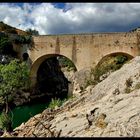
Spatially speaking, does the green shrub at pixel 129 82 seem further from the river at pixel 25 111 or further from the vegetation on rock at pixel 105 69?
the river at pixel 25 111

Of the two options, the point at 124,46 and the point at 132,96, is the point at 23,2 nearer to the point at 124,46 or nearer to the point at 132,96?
the point at 132,96

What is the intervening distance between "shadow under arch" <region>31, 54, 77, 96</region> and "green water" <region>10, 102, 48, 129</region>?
258 inches

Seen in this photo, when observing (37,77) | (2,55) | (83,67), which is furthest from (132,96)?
(37,77)

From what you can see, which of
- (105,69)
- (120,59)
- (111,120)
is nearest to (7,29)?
(120,59)

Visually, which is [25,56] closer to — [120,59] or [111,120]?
[120,59]

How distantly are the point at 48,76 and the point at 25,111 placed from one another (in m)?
15.9

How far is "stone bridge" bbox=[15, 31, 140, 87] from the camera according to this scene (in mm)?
35678

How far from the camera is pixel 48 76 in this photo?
4900 cm

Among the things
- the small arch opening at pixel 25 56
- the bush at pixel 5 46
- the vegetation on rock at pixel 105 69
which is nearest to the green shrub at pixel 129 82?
the vegetation on rock at pixel 105 69

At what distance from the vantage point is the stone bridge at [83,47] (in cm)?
3568

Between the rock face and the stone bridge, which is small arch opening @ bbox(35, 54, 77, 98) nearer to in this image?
the stone bridge

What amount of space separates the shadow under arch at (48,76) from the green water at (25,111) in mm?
6543

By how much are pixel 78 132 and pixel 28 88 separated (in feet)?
110

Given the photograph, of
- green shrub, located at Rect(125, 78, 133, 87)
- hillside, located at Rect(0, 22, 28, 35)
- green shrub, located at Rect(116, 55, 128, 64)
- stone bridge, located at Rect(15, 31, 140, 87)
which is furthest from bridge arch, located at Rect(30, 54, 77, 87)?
green shrub, located at Rect(125, 78, 133, 87)
